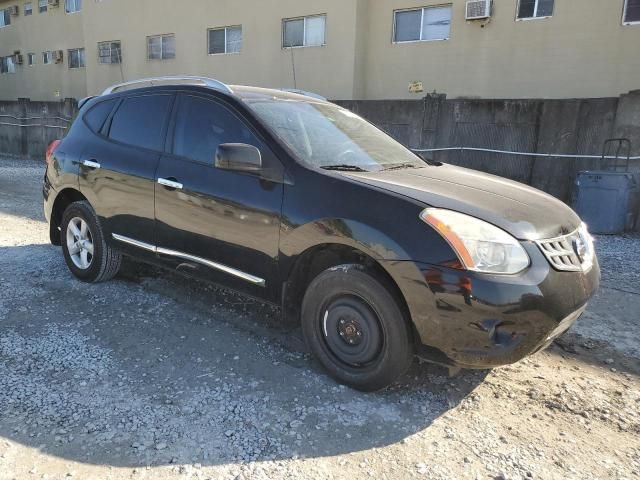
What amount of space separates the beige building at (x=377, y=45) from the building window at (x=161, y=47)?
38 mm

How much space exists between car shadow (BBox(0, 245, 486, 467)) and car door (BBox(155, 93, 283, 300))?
0.50 metres

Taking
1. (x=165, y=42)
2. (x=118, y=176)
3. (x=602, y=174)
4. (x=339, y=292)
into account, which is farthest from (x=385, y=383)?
(x=165, y=42)

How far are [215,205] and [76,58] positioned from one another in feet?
79.3

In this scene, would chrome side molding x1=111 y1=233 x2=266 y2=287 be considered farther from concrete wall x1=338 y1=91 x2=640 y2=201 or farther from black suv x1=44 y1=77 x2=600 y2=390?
concrete wall x1=338 y1=91 x2=640 y2=201

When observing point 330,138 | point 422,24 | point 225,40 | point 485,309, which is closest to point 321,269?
A: point 330,138

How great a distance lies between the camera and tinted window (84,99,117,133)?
15.2ft

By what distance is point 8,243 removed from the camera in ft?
20.4

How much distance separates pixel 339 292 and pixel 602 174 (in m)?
5.84

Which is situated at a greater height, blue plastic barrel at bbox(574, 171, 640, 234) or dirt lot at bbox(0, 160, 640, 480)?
blue plastic barrel at bbox(574, 171, 640, 234)

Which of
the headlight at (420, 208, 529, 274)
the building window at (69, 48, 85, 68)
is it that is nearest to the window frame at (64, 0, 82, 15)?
the building window at (69, 48, 85, 68)

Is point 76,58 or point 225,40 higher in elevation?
point 225,40

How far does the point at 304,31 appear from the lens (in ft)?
50.0

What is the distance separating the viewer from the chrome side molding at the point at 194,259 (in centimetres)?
347

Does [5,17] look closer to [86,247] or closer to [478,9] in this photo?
[478,9]
